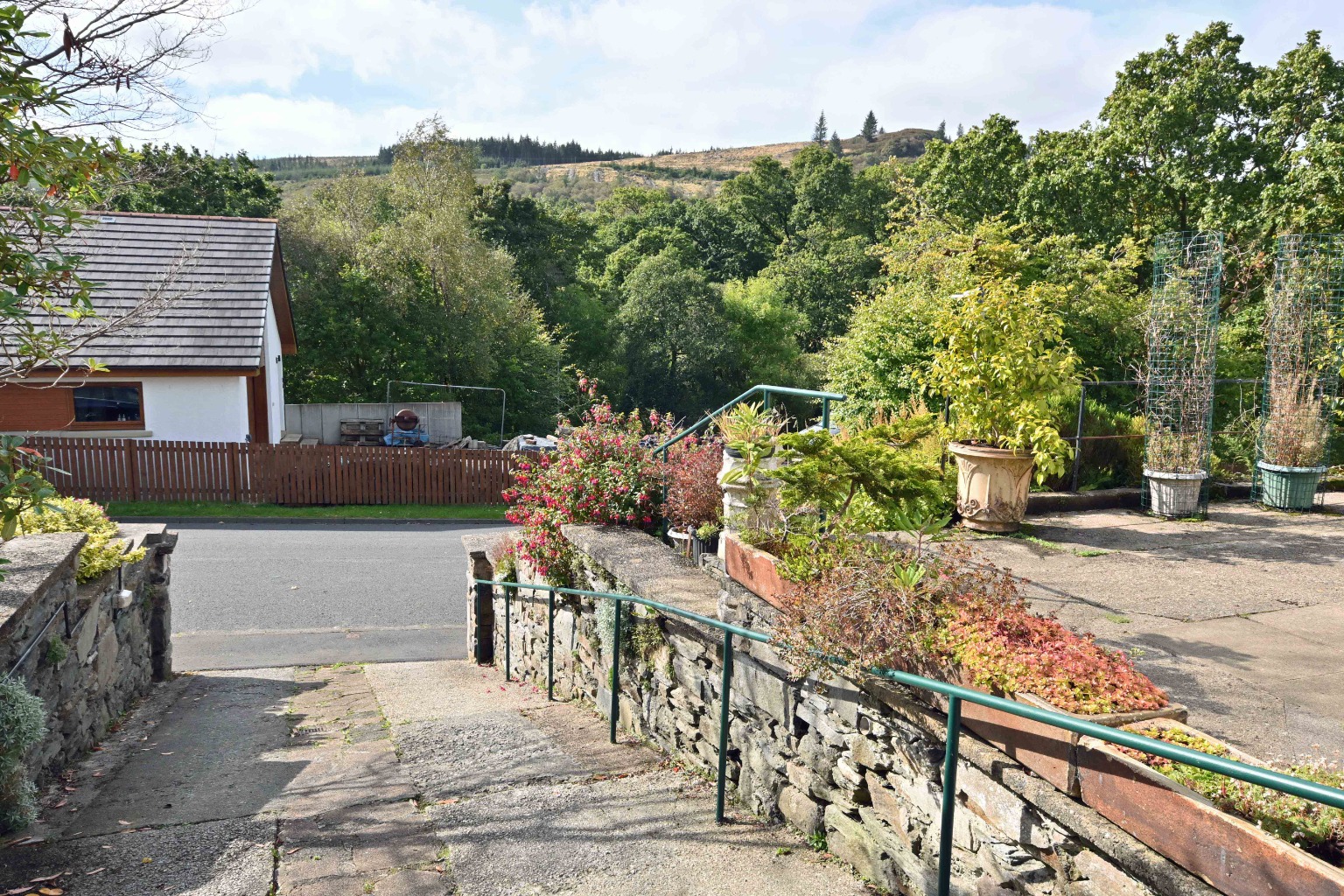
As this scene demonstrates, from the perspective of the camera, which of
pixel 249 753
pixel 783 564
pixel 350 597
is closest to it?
pixel 783 564

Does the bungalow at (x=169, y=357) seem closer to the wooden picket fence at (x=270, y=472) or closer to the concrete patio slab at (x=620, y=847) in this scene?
the wooden picket fence at (x=270, y=472)

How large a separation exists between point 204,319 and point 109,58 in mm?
16556

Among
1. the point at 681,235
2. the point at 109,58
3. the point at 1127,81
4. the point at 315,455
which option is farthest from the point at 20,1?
the point at 681,235

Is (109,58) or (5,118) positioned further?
(109,58)

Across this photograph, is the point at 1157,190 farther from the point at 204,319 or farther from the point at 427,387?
the point at 204,319

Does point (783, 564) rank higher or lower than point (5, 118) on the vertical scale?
lower

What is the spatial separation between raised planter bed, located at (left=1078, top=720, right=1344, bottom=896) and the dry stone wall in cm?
5

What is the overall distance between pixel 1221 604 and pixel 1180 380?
521cm

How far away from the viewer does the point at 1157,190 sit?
82.9ft

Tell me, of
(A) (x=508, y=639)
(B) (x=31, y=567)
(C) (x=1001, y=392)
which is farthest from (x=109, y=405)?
(C) (x=1001, y=392)

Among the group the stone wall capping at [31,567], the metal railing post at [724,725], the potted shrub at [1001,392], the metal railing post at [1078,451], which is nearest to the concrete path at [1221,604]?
the potted shrub at [1001,392]

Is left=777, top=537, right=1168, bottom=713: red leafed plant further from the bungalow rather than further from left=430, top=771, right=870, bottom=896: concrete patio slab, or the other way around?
the bungalow

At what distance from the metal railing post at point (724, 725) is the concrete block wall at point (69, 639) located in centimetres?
357

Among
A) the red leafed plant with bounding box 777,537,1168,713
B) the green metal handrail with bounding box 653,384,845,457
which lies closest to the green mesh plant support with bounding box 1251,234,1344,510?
the green metal handrail with bounding box 653,384,845,457
